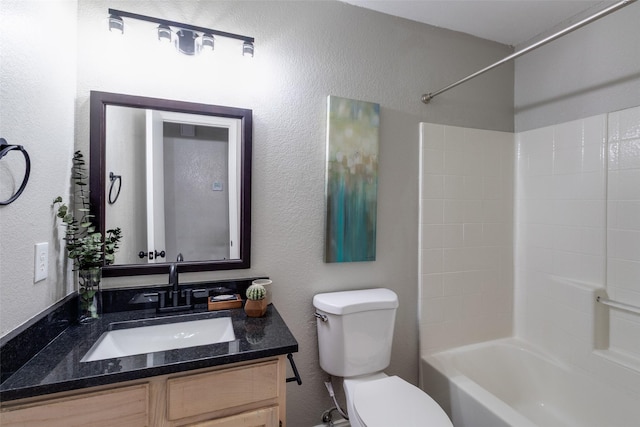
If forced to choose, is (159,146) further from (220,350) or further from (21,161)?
(220,350)

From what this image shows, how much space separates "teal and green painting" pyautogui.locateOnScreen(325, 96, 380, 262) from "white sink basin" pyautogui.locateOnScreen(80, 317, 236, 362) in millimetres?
680

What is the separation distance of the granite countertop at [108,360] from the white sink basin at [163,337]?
48 mm

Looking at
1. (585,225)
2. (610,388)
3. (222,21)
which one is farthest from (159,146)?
(610,388)

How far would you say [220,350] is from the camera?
1.03 meters

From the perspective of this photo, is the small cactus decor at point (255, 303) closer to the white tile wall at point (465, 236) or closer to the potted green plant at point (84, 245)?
the potted green plant at point (84, 245)

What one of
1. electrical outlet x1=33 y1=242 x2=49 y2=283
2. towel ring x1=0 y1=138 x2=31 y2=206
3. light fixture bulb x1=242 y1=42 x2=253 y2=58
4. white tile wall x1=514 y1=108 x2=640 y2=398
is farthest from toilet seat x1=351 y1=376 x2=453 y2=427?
light fixture bulb x1=242 y1=42 x2=253 y2=58

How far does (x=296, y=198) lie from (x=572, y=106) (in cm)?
179

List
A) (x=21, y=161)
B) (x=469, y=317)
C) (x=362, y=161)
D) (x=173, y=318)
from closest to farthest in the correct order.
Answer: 1. (x=21, y=161)
2. (x=173, y=318)
3. (x=362, y=161)
4. (x=469, y=317)

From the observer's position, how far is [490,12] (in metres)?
1.85

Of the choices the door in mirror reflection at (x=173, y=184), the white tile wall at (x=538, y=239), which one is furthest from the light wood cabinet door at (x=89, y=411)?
the white tile wall at (x=538, y=239)

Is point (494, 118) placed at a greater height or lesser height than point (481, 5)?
lesser

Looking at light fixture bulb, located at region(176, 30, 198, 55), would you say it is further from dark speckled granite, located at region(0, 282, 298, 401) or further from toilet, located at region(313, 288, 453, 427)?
toilet, located at region(313, 288, 453, 427)

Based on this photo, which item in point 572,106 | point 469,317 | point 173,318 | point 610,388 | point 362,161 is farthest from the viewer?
point 469,317

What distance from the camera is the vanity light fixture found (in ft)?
4.26
